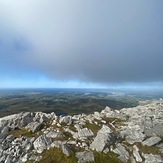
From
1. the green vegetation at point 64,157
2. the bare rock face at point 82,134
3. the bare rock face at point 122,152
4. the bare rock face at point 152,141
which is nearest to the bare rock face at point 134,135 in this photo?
the bare rock face at point 152,141

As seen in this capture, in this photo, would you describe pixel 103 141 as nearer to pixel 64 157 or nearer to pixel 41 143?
pixel 64 157

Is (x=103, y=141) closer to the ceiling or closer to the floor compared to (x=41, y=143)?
closer to the ceiling

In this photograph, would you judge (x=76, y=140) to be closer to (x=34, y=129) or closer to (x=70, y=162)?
(x=70, y=162)

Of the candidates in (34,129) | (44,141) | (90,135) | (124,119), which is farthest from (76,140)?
(124,119)

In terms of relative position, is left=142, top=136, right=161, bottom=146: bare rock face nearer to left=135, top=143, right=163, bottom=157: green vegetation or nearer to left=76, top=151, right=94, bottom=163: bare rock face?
left=135, top=143, right=163, bottom=157: green vegetation

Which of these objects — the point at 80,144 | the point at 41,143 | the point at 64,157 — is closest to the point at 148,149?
the point at 80,144

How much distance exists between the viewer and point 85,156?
31812mm

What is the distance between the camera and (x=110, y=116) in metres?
65.4

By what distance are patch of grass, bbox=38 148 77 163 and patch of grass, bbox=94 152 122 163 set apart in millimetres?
4577

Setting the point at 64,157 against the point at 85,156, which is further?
the point at 85,156

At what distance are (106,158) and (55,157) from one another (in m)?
10.3

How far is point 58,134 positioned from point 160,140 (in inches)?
977

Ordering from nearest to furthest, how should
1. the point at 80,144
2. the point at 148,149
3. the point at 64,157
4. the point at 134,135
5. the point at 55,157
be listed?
1. the point at 55,157
2. the point at 64,157
3. the point at 148,149
4. the point at 80,144
5. the point at 134,135

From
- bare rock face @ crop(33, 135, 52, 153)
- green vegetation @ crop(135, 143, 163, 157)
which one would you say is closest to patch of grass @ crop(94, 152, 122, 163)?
green vegetation @ crop(135, 143, 163, 157)
